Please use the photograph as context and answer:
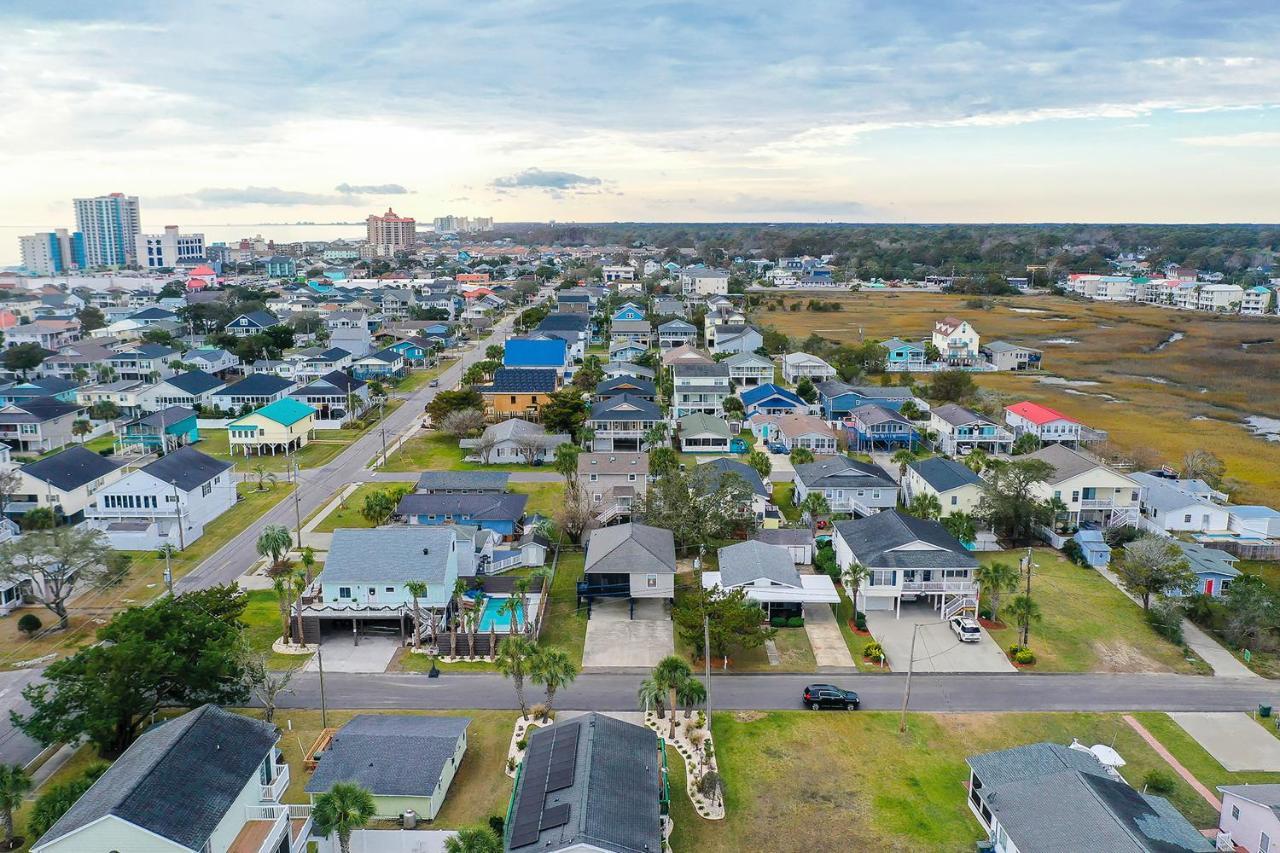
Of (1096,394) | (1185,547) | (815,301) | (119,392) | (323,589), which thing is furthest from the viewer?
(815,301)

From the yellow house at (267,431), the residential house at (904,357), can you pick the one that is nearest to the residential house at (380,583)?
the yellow house at (267,431)

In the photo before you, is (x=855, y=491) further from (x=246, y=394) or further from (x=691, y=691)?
(x=246, y=394)

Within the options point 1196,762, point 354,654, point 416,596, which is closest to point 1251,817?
point 1196,762

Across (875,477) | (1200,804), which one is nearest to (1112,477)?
(875,477)

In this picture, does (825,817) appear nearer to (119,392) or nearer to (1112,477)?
(1112,477)

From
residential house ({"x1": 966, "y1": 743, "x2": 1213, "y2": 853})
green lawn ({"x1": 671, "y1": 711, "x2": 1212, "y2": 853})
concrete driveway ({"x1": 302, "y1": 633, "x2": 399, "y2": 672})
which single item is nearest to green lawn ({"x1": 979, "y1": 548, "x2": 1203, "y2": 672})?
green lawn ({"x1": 671, "y1": 711, "x2": 1212, "y2": 853})

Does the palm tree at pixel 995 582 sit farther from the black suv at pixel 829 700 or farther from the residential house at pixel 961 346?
the residential house at pixel 961 346

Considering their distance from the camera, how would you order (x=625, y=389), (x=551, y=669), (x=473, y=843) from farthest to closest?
(x=625, y=389) → (x=551, y=669) → (x=473, y=843)

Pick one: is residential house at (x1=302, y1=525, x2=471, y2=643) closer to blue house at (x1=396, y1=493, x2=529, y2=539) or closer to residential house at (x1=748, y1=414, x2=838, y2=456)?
blue house at (x1=396, y1=493, x2=529, y2=539)
